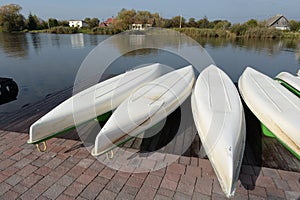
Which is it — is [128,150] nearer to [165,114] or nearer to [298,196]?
[165,114]

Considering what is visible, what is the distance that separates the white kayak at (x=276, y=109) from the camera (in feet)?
5.92

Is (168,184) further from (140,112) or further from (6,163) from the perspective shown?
(6,163)

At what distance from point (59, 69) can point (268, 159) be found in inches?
280

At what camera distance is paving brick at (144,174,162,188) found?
152 cm

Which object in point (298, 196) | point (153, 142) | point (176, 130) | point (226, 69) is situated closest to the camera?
point (298, 196)

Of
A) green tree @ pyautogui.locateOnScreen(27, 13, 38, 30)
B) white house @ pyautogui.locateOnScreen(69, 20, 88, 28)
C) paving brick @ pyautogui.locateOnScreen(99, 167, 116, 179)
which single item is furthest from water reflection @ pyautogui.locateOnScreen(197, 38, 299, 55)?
white house @ pyautogui.locateOnScreen(69, 20, 88, 28)

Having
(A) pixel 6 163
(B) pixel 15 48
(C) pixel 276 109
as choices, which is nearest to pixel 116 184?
(A) pixel 6 163

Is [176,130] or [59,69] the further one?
[59,69]

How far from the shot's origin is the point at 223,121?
1831 millimetres

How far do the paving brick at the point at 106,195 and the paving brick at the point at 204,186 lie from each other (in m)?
0.65

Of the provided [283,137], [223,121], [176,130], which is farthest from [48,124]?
[283,137]

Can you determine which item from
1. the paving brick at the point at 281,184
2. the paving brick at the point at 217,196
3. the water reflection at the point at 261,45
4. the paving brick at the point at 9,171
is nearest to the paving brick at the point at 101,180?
the paving brick at the point at 9,171

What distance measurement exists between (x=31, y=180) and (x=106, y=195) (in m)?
0.67

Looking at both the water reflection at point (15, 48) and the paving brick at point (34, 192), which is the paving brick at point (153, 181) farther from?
the water reflection at point (15, 48)
